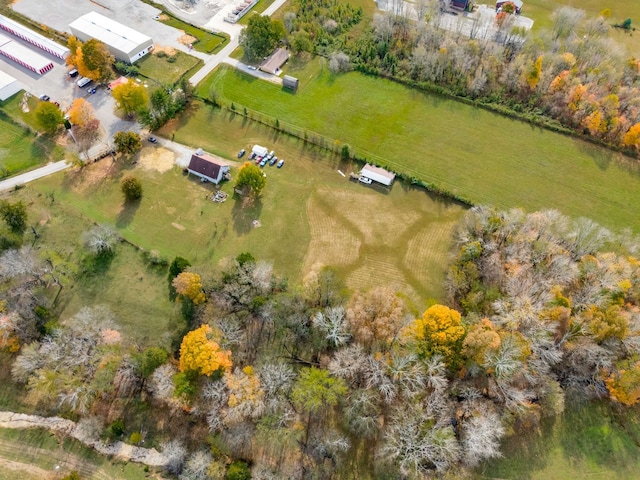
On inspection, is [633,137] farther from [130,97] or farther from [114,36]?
[114,36]

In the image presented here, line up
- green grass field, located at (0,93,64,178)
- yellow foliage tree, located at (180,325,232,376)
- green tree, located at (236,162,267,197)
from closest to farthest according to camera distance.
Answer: yellow foliage tree, located at (180,325,232,376) < green tree, located at (236,162,267,197) < green grass field, located at (0,93,64,178)

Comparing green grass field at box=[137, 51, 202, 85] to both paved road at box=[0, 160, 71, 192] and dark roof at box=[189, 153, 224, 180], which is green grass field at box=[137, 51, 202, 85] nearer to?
dark roof at box=[189, 153, 224, 180]

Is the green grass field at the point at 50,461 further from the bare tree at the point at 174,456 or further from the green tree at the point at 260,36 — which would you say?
the green tree at the point at 260,36

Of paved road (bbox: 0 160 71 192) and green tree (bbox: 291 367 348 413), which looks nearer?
green tree (bbox: 291 367 348 413)

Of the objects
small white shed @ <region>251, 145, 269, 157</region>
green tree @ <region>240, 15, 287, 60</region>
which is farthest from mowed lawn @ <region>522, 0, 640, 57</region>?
small white shed @ <region>251, 145, 269, 157</region>

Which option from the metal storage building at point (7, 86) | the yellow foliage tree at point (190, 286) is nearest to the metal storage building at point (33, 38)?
the metal storage building at point (7, 86)

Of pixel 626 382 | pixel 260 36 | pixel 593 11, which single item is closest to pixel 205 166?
pixel 260 36
